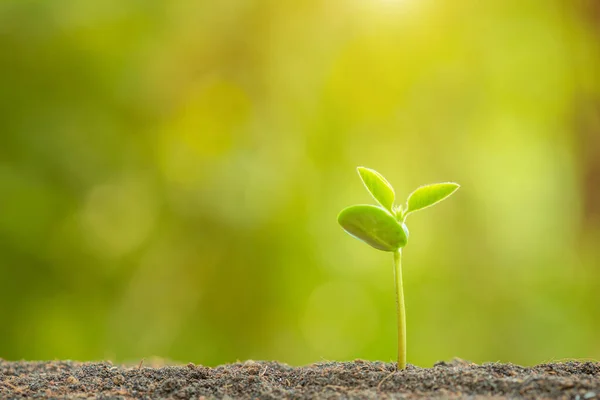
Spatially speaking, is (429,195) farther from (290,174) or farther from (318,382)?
(290,174)

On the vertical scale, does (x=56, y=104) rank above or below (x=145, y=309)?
above

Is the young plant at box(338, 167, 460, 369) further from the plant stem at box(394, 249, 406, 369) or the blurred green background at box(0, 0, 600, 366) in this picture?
the blurred green background at box(0, 0, 600, 366)

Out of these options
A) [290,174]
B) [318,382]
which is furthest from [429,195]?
[290,174]

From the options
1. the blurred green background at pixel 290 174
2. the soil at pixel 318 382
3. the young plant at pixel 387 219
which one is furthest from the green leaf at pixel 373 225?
the blurred green background at pixel 290 174

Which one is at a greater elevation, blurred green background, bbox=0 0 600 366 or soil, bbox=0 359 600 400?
blurred green background, bbox=0 0 600 366

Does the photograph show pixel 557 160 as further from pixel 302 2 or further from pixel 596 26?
pixel 302 2

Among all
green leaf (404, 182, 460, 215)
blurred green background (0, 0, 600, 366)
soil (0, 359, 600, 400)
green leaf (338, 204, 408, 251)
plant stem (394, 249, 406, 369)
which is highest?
blurred green background (0, 0, 600, 366)

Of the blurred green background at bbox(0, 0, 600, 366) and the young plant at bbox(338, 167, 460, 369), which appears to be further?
the blurred green background at bbox(0, 0, 600, 366)

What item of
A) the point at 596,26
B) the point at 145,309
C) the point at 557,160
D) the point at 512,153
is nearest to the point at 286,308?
the point at 145,309

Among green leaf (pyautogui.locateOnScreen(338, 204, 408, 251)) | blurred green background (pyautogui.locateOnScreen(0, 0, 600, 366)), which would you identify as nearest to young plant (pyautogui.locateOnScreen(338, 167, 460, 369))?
green leaf (pyautogui.locateOnScreen(338, 204, 408, 251))
